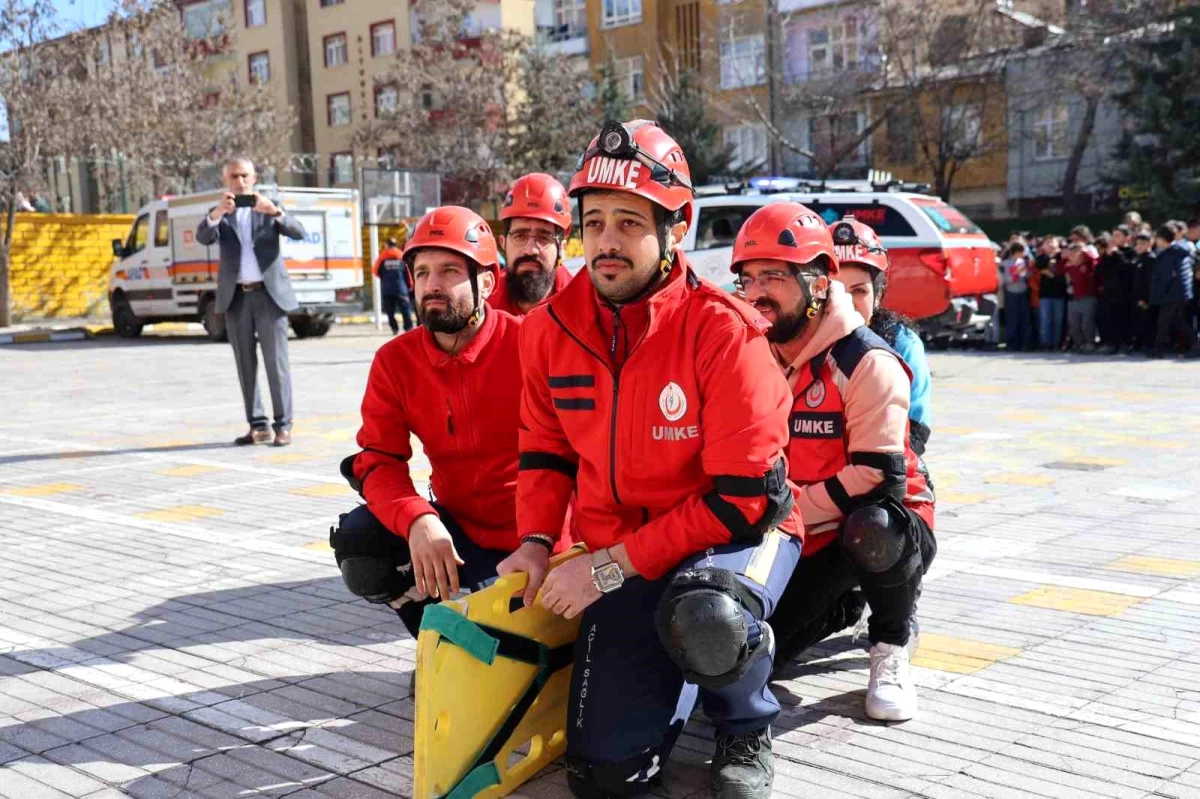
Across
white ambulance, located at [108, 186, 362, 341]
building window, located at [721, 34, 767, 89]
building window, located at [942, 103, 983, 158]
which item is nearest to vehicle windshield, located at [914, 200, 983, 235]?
white ambulance, located at [108, 186, 362, 341]

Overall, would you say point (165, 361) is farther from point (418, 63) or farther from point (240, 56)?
point (240, 56)

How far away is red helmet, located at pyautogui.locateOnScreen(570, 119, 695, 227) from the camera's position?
138 inches

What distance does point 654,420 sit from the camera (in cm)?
356

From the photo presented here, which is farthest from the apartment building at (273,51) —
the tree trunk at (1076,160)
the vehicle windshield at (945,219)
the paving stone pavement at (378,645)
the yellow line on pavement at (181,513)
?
the yellow line on pavement at (181,513)

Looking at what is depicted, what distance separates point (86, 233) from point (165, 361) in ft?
41.4

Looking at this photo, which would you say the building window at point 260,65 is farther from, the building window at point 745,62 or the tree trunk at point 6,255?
the tree trunk at point 6,255

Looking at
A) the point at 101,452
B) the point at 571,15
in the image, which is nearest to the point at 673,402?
the point at 101,452

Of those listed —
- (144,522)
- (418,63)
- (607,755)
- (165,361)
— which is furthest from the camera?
(418,63)

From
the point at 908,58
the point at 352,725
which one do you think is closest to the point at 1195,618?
the point at 352,725

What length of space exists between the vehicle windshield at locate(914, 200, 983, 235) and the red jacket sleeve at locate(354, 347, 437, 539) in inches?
543

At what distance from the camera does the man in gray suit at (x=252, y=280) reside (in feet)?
32.8

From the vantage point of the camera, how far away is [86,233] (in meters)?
30.9

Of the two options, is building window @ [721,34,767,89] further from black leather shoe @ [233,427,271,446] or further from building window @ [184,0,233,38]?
black leather shoe @ [233,427,271,446]

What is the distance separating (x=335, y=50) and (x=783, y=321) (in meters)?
56.0
